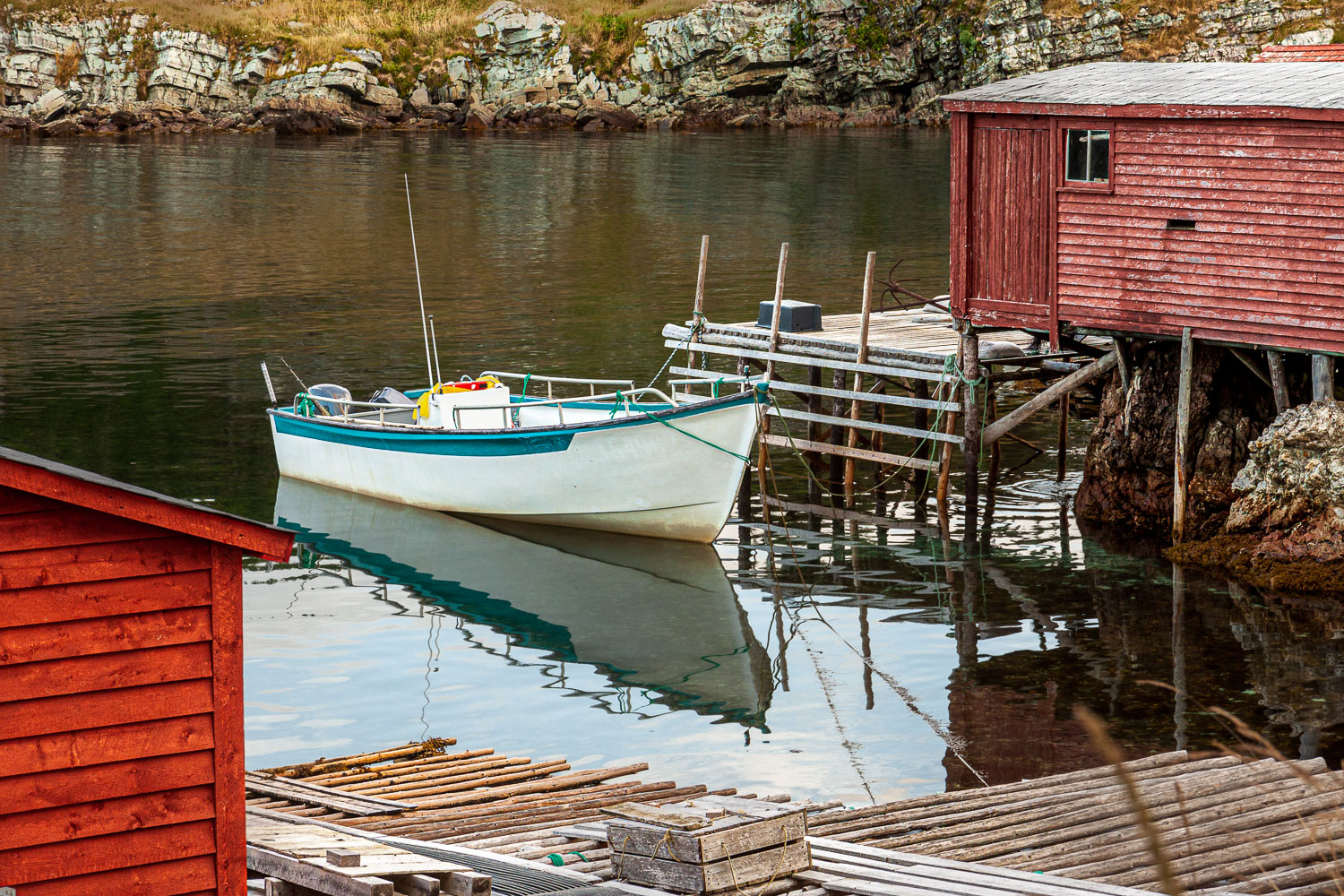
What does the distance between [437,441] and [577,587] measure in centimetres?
402

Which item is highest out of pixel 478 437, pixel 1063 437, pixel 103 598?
pixel 103 598

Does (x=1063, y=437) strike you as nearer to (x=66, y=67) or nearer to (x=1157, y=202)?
(x=1157, y=202)

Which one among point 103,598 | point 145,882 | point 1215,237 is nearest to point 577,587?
point 1215,237

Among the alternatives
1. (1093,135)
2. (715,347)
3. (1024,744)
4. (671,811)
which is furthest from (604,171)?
(671,811)

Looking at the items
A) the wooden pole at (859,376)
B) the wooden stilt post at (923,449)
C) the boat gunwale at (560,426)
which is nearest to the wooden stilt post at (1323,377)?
the wooden pole at (859,376)

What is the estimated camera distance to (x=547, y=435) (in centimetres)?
2375

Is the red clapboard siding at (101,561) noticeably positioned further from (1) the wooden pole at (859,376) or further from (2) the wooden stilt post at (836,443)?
(2) the wooden stilt post at (836,443)

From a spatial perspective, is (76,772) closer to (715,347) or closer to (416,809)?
(416,809)

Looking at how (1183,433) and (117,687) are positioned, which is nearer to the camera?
(117,687)

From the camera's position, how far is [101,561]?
8.70 m

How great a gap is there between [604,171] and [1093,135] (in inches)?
2450

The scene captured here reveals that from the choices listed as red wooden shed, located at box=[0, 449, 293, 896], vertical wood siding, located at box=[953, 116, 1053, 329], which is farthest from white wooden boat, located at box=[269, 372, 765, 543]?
red wooden shed, located at box=[0, 449, 293, 896]

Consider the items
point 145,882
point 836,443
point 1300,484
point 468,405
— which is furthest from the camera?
point 836,443

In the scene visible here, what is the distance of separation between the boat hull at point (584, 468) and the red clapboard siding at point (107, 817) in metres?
14.0
